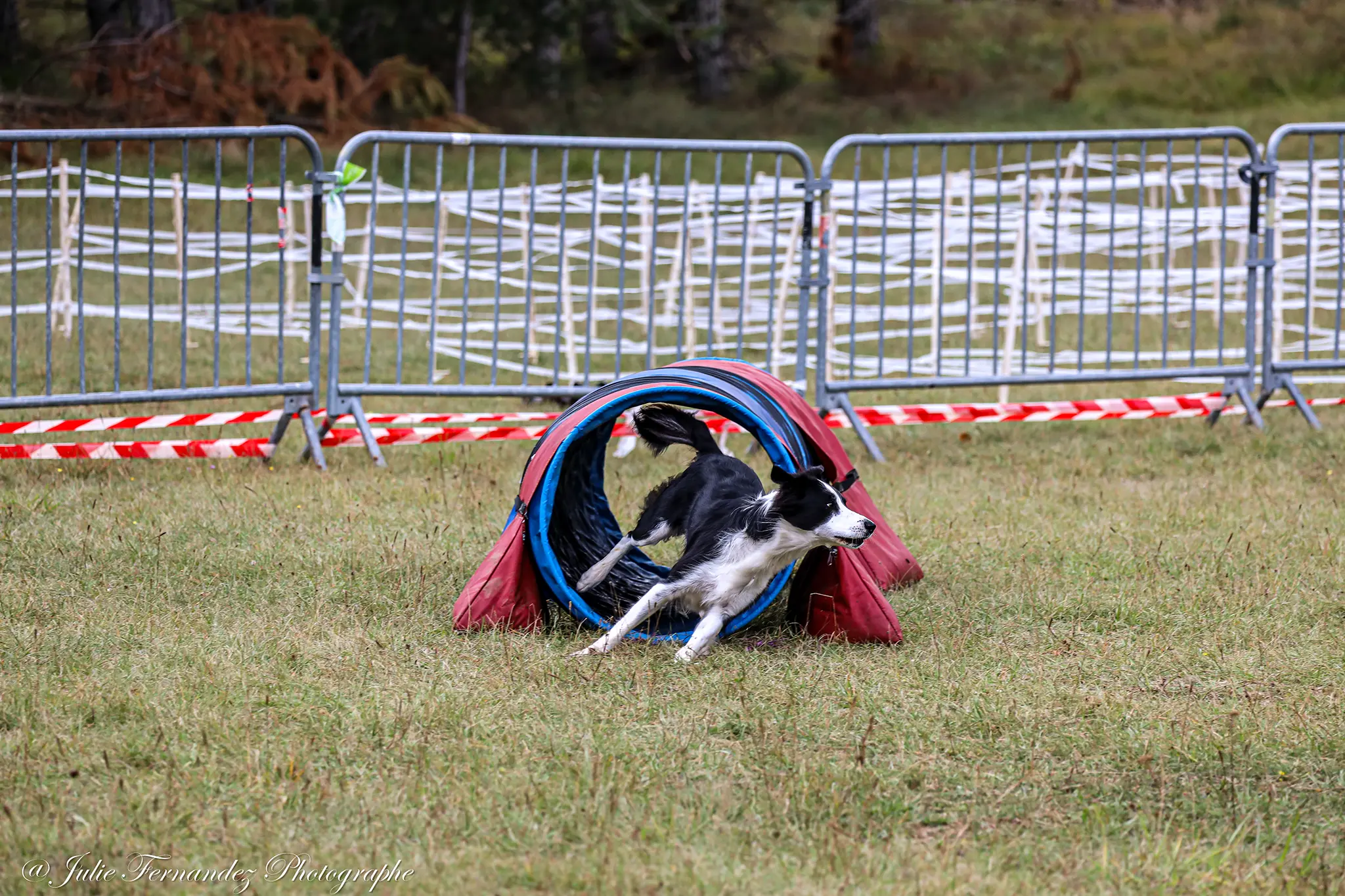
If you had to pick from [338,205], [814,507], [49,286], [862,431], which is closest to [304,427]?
[338,205]

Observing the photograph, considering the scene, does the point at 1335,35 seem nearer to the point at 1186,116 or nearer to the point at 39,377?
the point at 1186,116

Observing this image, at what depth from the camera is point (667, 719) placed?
408 centimetres

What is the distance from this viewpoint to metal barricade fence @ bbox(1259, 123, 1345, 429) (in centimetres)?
920

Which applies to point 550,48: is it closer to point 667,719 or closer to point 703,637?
point 703,637

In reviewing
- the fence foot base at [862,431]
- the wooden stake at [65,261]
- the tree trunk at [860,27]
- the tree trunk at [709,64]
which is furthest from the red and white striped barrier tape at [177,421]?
the tree trunk at [860,27]

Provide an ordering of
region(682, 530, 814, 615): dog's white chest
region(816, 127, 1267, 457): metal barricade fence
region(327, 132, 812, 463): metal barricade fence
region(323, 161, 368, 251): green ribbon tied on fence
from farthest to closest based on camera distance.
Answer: region(816, 127, 1267, 457): metal barricade fence
region(327, 132, 812, 463): metal barricade fence
region(323, 161, 368, 251): green ribbon tied on fence
region(682, 530, 814, 615): dog's white chest

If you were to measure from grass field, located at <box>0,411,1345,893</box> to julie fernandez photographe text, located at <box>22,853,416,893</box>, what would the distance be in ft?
0.10

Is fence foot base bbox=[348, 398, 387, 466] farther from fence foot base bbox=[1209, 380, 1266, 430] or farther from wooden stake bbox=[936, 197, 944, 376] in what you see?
fence foot base bbox=[1209, 380, 1266, 430]

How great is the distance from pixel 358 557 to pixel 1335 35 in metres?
30.2

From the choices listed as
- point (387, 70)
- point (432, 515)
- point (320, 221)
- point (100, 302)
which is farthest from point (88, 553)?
point (387, 70)

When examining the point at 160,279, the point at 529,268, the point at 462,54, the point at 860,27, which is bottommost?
the point at 160,279

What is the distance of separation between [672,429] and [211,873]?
269 cm

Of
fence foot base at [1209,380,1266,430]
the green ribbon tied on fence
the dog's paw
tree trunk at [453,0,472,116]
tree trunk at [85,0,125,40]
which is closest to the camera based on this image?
the dog's paw

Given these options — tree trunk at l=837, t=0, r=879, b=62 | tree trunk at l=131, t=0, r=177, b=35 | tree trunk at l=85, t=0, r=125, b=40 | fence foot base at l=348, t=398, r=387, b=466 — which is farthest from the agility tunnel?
tree trunk at l=837, t=0, r=879, b=62
